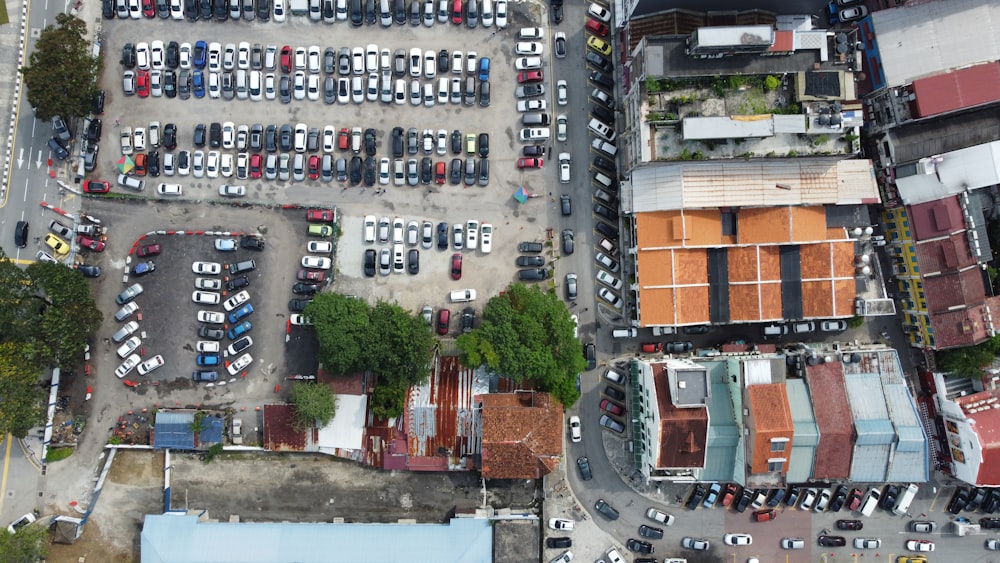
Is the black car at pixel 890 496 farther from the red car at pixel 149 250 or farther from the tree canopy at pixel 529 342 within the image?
the red car at pixel 149 250

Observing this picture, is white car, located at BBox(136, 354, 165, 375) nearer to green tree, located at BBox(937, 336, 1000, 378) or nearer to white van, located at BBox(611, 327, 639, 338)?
white van, located at BBox(611, 327, 639, 338)

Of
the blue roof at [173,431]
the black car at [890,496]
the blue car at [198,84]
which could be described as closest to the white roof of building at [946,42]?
the black car at [890,496]

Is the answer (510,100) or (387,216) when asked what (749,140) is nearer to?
(510,100)

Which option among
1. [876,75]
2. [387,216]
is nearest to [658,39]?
[876,75]

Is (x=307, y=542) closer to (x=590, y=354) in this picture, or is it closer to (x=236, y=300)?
(x=236, y=300)

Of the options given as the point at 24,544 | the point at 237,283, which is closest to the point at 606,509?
the point at 237,283

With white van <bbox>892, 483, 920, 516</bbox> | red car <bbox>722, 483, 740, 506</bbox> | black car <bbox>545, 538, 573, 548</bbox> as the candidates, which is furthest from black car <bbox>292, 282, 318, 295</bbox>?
white van <bbox>892, 483, 920, 516</bbox>
